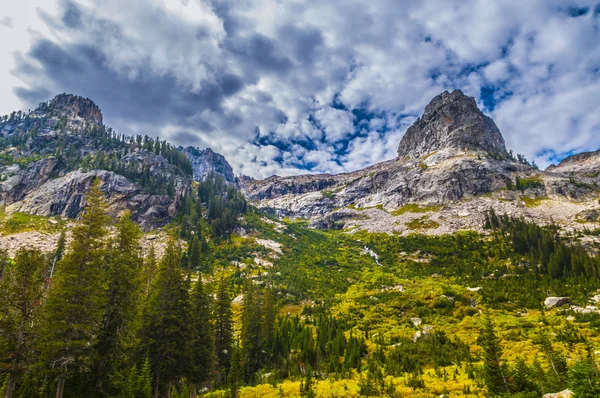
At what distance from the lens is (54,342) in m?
21.2

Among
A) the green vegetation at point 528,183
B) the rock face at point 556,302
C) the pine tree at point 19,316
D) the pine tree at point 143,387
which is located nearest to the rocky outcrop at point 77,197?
the pine tree at point 143,387

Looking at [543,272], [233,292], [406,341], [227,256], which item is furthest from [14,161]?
[543,272]

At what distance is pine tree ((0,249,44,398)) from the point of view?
20.2 m

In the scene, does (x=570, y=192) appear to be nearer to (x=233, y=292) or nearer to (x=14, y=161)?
(x=233, y=292)

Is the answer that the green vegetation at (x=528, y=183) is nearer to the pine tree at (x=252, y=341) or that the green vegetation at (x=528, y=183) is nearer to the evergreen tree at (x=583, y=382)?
the pine tree at (x=252, y=341)

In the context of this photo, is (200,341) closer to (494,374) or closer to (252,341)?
(252,341)

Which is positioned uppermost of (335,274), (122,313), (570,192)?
(570,192)

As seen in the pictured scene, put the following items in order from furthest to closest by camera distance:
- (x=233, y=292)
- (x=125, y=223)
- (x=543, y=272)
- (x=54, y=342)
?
(x=233, y=292), (x=543, y=272), (x=125, y=223), (x=54, y=342)

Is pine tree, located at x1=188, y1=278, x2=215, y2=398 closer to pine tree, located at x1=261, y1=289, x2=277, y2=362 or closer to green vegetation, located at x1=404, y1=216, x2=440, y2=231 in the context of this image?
pine tree, located at x1=261, y1=289, x2=277, y2=362

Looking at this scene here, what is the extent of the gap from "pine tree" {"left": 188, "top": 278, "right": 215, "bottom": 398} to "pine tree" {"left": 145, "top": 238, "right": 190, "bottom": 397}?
1459 millimetres

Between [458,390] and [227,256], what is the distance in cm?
10750

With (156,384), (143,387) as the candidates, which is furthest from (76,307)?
(156,384)

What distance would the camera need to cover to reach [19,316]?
2100cm

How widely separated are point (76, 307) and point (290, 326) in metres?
44.1
